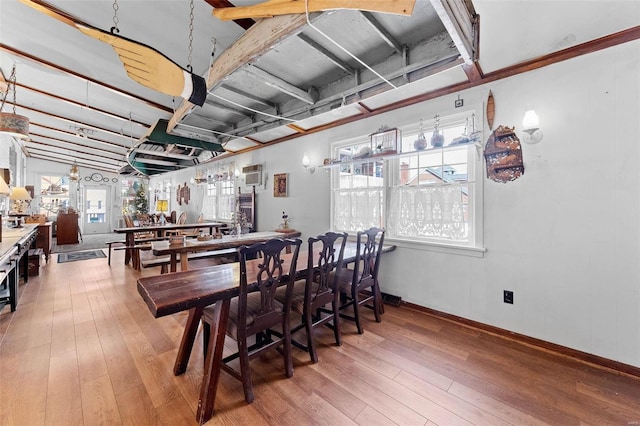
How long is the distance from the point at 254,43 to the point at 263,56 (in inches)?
16.5

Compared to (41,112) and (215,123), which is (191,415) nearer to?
(215,123)

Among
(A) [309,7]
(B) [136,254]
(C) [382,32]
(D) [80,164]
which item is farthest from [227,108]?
(D) [80,164]

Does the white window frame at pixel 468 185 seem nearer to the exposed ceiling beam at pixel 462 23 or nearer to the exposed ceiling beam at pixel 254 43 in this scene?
the exposed ceiling beam at pixel 462 23

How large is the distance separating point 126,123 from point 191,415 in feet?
19.3

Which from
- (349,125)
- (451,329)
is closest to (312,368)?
(451,329)

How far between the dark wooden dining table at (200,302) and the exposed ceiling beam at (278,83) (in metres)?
2.00

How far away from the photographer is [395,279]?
10.7 feet

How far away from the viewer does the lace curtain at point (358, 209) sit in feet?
11.3

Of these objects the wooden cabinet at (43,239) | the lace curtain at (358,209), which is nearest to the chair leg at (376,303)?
the lace curtain at (358,209)

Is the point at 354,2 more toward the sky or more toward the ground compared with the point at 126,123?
more toward the ground

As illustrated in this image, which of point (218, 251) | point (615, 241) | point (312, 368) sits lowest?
point (312, 368)

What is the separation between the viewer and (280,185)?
15.9 ft

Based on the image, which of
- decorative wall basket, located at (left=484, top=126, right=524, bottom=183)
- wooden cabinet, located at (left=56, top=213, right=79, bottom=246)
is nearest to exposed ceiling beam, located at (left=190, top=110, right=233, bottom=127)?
decorative wall basket, located at (left=484, top=126, right=524, bottom=183)

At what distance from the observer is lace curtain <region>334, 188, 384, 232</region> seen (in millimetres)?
3459
